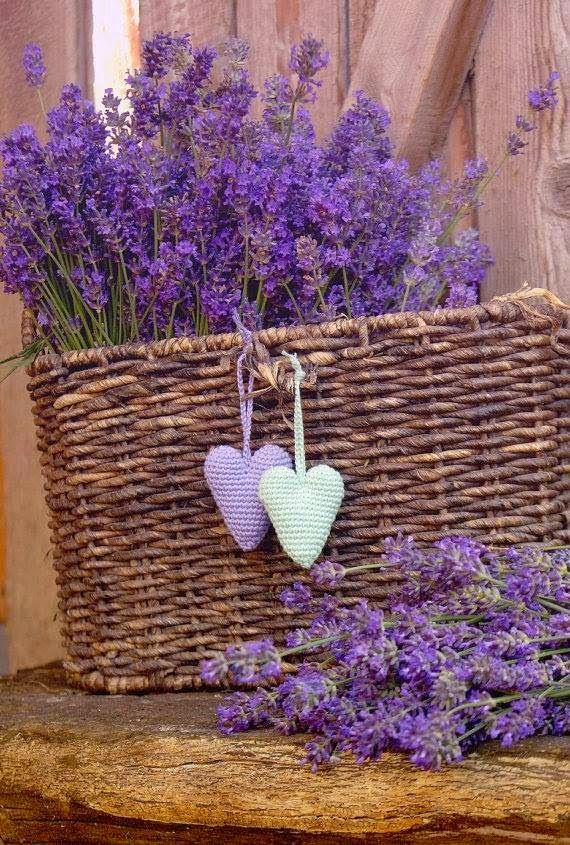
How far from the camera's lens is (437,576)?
1.00 metres

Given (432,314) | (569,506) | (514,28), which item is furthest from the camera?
(514,28)

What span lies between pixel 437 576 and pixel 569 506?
1.20 ft

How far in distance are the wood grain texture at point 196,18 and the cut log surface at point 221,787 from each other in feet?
3.79

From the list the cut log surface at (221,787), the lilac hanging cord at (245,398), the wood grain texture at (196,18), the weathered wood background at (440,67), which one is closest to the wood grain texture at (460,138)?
the weathered wood background at (440,67)

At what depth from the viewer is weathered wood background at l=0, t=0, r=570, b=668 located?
1.52 metres

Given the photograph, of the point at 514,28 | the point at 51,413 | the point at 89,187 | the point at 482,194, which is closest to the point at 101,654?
the point at 51,413

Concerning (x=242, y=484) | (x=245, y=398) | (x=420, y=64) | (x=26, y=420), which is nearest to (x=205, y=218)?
(x=245, y=398)

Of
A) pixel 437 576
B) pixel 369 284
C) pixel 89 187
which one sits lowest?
pixel 437 576

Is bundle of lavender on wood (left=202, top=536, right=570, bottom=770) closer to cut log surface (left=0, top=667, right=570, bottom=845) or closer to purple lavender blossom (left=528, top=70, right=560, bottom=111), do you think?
cut log surface (left=0, top=667, right=570, bottom=845)

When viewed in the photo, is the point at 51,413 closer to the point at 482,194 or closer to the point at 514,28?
the point at 482,194

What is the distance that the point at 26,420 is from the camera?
1970 mm

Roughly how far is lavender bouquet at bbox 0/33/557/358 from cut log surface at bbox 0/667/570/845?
50 centimetres

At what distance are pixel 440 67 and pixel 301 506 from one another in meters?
0.80

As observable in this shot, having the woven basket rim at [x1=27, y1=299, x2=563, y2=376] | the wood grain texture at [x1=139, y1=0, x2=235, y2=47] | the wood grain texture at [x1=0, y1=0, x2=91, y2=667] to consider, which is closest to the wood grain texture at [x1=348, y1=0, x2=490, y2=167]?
the wood grain texture at [x1=139, y1=0, x2=235, y2=47]
